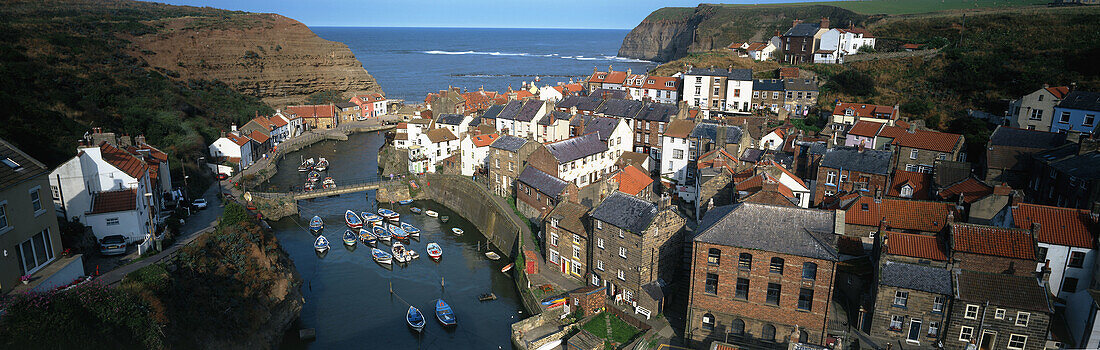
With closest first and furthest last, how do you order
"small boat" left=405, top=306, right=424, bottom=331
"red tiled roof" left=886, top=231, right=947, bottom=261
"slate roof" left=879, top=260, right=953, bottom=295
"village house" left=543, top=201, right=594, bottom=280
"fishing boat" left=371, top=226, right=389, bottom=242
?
"slate roof" left=879, top=260, right=953, bottom=295 < "red tiled roof" left=886, top=231, right=947, bottom=261 < "small boat" left=405, top=306, right=424, bottom=331 < "village house" left=543, top=201, right=594, bottom=280 < "fishing boat" left=371, top=226, right=389, bottom=242

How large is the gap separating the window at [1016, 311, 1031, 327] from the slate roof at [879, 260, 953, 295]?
2.28 meters

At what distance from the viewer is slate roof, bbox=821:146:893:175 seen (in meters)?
36.2

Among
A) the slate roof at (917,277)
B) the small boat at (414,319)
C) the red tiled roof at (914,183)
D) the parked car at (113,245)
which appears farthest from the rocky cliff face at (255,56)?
the slate roof at (917,277)

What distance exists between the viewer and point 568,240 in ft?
107

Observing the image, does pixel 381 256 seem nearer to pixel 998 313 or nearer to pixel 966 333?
pixel 966 333

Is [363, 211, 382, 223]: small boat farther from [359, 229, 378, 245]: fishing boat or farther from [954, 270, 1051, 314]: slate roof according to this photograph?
[954, 270, 1051, 314]: slate roof

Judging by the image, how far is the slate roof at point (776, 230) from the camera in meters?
23.5

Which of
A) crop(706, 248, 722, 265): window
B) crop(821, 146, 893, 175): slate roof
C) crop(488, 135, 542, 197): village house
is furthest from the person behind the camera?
crop(488, 135, 542, 197): village house

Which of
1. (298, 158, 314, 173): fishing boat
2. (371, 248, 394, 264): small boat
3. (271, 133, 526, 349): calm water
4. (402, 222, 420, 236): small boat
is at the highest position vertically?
(298, 158, 314, 173): fishing boat

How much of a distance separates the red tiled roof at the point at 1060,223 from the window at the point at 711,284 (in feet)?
44.9

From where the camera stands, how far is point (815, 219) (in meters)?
24.2

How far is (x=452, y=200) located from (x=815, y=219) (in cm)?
3249

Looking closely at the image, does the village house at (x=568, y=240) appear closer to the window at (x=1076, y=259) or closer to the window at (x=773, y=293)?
the window at (x=773, y=293)

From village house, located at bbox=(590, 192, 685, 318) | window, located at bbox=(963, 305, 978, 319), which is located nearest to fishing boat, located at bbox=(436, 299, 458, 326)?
village house, located at bbox=(590, 192, 685, 318)
